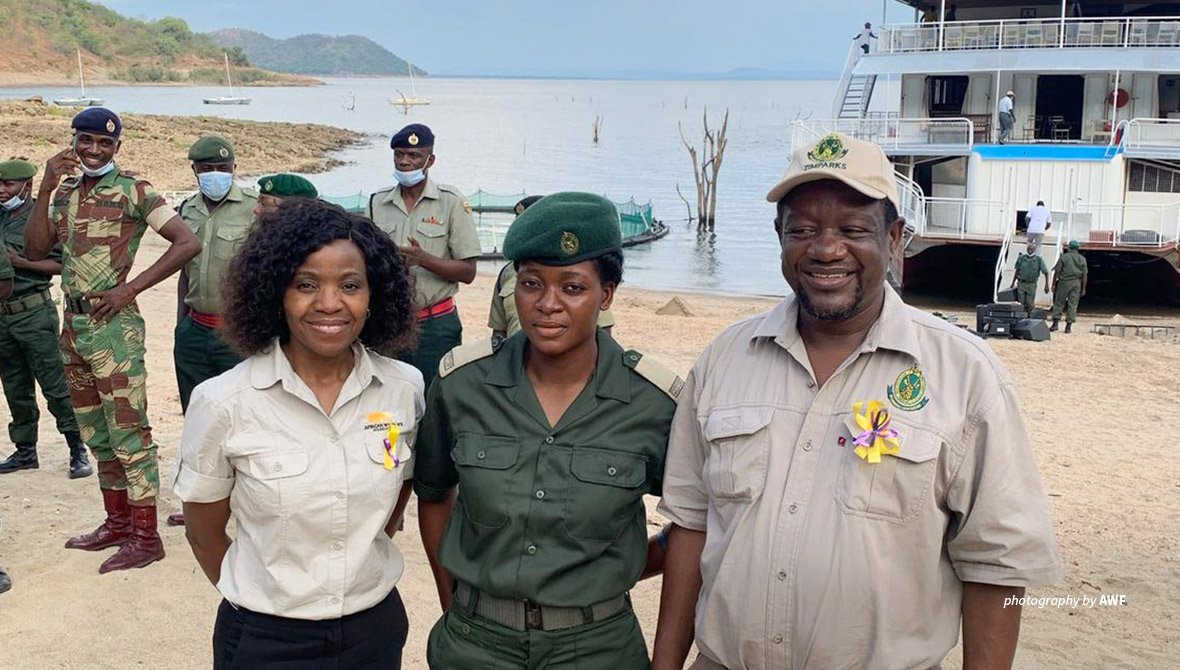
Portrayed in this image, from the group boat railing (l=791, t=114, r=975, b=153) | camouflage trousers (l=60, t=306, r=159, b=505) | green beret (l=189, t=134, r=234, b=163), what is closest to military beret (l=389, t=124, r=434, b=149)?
green beret (l=189, t=134, r=234, b=163)

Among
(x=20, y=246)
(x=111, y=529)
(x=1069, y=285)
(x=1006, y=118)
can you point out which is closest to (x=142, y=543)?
(x=111, y=529)

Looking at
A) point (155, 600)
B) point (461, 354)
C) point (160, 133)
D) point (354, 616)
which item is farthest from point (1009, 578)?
point (160, 133)

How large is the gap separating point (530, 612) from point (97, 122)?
387 cm

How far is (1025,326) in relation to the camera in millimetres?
16188

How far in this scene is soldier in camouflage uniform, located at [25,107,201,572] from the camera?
212 inches

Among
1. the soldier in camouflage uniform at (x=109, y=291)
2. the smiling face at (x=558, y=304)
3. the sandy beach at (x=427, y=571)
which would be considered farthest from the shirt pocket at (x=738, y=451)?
the soldier in camouflage uniform at (x=109, y=291)

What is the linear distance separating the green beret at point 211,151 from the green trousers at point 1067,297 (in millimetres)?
15191

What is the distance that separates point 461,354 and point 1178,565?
5096 mm

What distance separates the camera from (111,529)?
19.1ft

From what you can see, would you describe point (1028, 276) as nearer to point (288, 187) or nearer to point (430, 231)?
point (430, 231)

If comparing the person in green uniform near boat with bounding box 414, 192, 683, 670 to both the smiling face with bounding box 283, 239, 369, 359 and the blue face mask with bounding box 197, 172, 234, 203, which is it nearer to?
the smiling face with bounding box 283, 239, 369, 359

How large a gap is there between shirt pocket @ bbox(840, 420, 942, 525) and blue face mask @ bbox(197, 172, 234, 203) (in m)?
4.68

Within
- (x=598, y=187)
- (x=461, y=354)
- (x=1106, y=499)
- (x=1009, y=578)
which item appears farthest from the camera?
(x=598, y=187)

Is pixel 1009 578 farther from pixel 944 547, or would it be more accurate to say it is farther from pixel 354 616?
pixel 354 616
